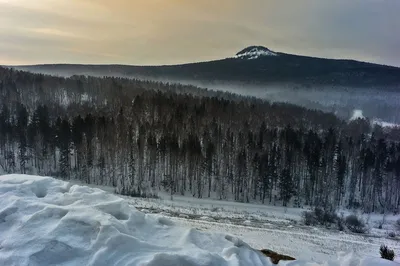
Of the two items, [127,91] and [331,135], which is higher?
[127,91]

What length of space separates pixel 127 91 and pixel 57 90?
29.5 m

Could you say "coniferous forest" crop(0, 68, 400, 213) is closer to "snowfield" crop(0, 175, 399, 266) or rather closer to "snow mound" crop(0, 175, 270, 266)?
"snowfield" crop(0, 175, 399, 266)

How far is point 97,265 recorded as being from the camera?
8.05 meters

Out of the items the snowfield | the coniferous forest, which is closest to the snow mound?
the snowfield

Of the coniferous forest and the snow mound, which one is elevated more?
the snow mound

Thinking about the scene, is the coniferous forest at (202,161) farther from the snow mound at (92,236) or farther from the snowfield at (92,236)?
the snow mound at (92,236)

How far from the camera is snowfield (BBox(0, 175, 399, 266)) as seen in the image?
8.30 metres

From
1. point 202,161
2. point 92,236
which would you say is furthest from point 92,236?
point 202,161

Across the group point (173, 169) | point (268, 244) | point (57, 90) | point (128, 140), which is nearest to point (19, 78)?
point (57, 90)

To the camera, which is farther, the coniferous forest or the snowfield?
the coniferous forest

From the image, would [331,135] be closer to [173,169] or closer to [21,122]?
[173,169]

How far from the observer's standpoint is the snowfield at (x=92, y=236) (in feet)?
27.2

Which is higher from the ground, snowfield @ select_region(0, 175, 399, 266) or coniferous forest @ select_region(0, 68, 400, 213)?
snowfield @ select_region(0, 175, 399, 266)

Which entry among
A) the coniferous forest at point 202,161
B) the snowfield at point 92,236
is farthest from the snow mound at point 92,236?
the coniferous forest at point 202,161
